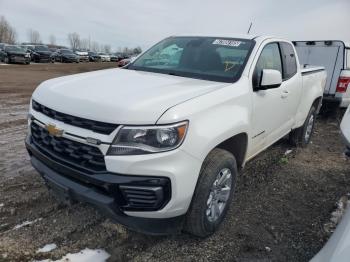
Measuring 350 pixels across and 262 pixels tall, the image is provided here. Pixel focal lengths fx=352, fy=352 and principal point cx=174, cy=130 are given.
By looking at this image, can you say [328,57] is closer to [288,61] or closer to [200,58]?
[288,61]

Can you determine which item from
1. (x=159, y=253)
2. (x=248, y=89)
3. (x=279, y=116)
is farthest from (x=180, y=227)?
(x=279, y=116)

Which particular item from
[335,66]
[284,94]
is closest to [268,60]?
[284,94]

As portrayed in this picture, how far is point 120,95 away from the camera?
279 centimetres

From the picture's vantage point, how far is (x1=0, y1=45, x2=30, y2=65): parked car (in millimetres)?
26812

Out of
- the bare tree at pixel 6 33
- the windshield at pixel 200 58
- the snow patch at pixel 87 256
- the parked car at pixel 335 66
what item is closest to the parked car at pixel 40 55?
the parked car at pixel 335 66

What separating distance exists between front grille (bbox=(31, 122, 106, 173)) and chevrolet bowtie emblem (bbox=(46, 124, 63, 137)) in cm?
4

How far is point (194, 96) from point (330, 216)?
7.03 ft

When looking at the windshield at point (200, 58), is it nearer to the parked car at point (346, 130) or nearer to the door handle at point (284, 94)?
the door handle at point (284, 94)

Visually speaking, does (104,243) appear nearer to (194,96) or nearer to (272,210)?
(194,96)

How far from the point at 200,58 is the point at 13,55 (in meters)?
26.5

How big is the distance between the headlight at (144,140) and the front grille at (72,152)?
0.16 meters

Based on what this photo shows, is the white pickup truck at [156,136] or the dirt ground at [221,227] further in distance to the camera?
the dirt ground at [221,227]

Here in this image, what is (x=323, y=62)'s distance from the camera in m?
9.12

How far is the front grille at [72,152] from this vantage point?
8.53 ft
